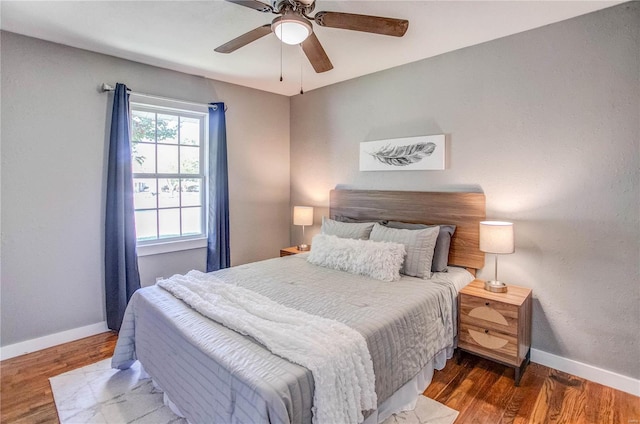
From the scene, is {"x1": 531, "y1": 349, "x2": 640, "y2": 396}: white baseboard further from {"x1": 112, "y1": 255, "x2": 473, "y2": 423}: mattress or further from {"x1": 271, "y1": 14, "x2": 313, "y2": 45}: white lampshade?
{"x1": 271, "y1": 14, "x2": 313, "y2": 45}: white lampshade

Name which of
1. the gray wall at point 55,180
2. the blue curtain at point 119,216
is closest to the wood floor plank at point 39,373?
the gray wall at point 55,180

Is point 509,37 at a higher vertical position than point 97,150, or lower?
higher

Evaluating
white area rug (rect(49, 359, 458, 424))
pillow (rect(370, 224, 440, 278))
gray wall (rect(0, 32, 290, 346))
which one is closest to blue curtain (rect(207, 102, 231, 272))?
gray wall (rect(0, 32, 290, 346))

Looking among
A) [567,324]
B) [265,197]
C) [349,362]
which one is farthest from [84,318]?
[567,324]

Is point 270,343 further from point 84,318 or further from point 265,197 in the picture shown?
point 265,197

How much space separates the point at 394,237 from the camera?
2832 mm

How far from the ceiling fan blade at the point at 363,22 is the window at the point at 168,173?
2245mm

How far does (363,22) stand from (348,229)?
6.06ft

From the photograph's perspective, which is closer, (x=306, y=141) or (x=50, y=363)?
(x=50, y=363)

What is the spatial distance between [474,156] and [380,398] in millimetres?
2077

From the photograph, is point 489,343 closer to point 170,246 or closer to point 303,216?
point 303,216

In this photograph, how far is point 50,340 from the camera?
283cm

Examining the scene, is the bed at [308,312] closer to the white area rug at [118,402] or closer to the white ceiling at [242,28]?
the white area rug at [118,402]

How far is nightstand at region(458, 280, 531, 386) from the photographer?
2.26 m
